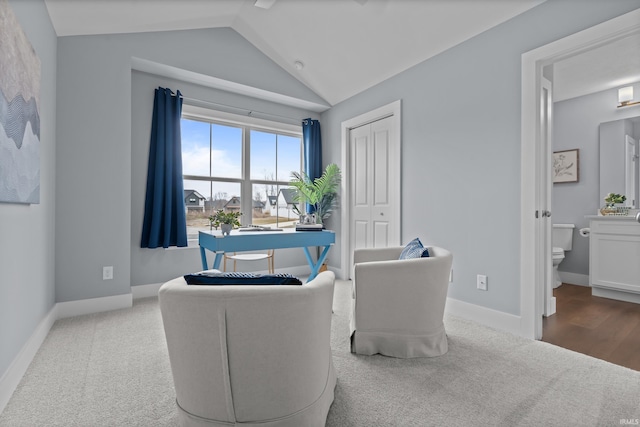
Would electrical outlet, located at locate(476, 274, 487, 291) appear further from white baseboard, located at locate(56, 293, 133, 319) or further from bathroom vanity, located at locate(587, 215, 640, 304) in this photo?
white baseboard, located at locate(56, 293, 133, 319)

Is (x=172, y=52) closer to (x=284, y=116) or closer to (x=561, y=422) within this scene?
(x=284, y=116)

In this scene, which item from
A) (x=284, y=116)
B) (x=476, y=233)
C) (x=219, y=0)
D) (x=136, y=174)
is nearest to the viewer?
(x=476, y=233)

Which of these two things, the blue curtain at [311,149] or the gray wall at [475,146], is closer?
the gray wall at [475,146]

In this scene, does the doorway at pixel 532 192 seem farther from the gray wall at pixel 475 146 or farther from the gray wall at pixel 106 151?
the gray wall at pixel 106 151

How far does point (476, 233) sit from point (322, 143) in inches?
104

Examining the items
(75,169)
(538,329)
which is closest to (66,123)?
(75,169)

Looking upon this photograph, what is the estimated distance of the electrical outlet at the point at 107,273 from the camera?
2968mm

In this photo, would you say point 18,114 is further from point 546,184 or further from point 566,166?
point 566,166

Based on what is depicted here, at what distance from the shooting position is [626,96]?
3.63m

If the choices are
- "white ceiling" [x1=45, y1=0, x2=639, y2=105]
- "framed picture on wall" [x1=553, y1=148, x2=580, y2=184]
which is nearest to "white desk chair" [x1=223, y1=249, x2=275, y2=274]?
"white ceiling" [x1=45, y1=0, x2=639, y2=105]

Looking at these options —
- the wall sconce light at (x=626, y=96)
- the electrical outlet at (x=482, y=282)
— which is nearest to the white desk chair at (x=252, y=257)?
the electrical outlet at (x=482, y=282)

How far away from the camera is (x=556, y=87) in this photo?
3898 mm

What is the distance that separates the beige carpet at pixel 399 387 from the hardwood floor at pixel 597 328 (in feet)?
0.65

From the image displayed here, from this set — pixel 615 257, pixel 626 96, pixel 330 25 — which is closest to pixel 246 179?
pixel 330 25
